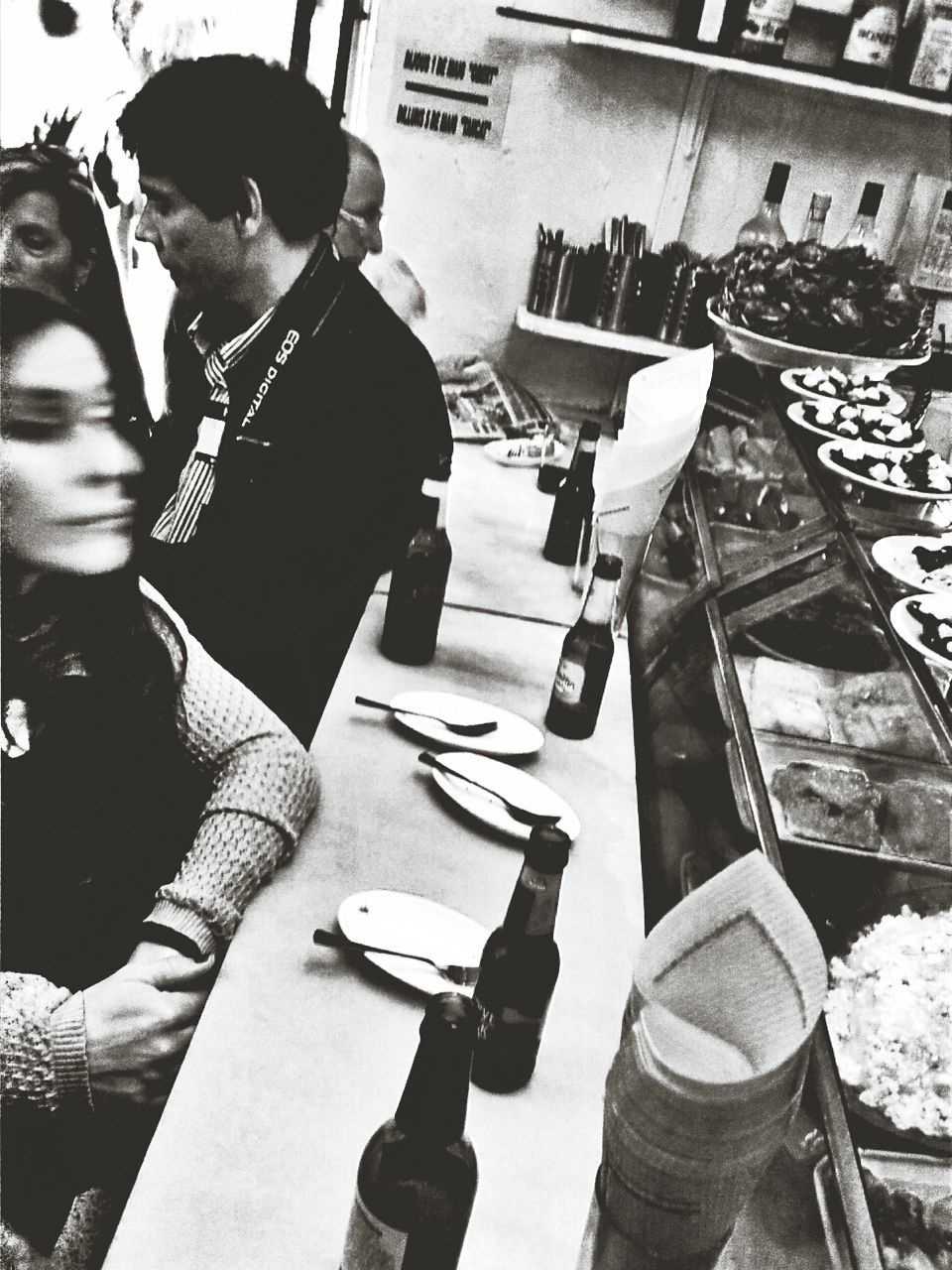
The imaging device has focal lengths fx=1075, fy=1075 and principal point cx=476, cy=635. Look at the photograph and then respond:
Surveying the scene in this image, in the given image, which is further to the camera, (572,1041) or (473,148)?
(473,148)

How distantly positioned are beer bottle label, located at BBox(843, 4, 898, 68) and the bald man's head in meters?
1.76

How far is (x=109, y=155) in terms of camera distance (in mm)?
1411

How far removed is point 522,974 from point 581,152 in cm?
360

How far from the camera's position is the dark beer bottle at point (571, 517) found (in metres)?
2.51

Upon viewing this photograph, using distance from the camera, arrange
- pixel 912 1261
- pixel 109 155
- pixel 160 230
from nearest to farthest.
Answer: pixel 912 1261, pixel 109 155, pixel 160 230

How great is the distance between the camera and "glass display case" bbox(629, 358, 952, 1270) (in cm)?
124

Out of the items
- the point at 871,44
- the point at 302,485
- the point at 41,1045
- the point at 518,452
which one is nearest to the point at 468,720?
the point at 302,485

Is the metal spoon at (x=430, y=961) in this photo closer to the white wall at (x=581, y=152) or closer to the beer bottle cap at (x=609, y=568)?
the beer bottle cap at (x=609, y=568)

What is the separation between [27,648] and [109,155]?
0.75 m

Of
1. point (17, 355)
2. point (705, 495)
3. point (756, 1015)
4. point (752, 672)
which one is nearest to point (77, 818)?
point (17, 355)

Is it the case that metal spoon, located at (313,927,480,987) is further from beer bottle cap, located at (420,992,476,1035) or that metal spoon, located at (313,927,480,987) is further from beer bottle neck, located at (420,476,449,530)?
beer bottle neck, located at (420,476,449,530)

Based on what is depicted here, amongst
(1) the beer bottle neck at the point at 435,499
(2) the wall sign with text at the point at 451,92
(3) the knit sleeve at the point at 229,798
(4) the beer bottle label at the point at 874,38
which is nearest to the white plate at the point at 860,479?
(1) the beer bottle neck at the point at 435,499

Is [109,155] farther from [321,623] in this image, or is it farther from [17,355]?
[321,623]

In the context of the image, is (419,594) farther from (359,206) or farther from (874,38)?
(874,38)
